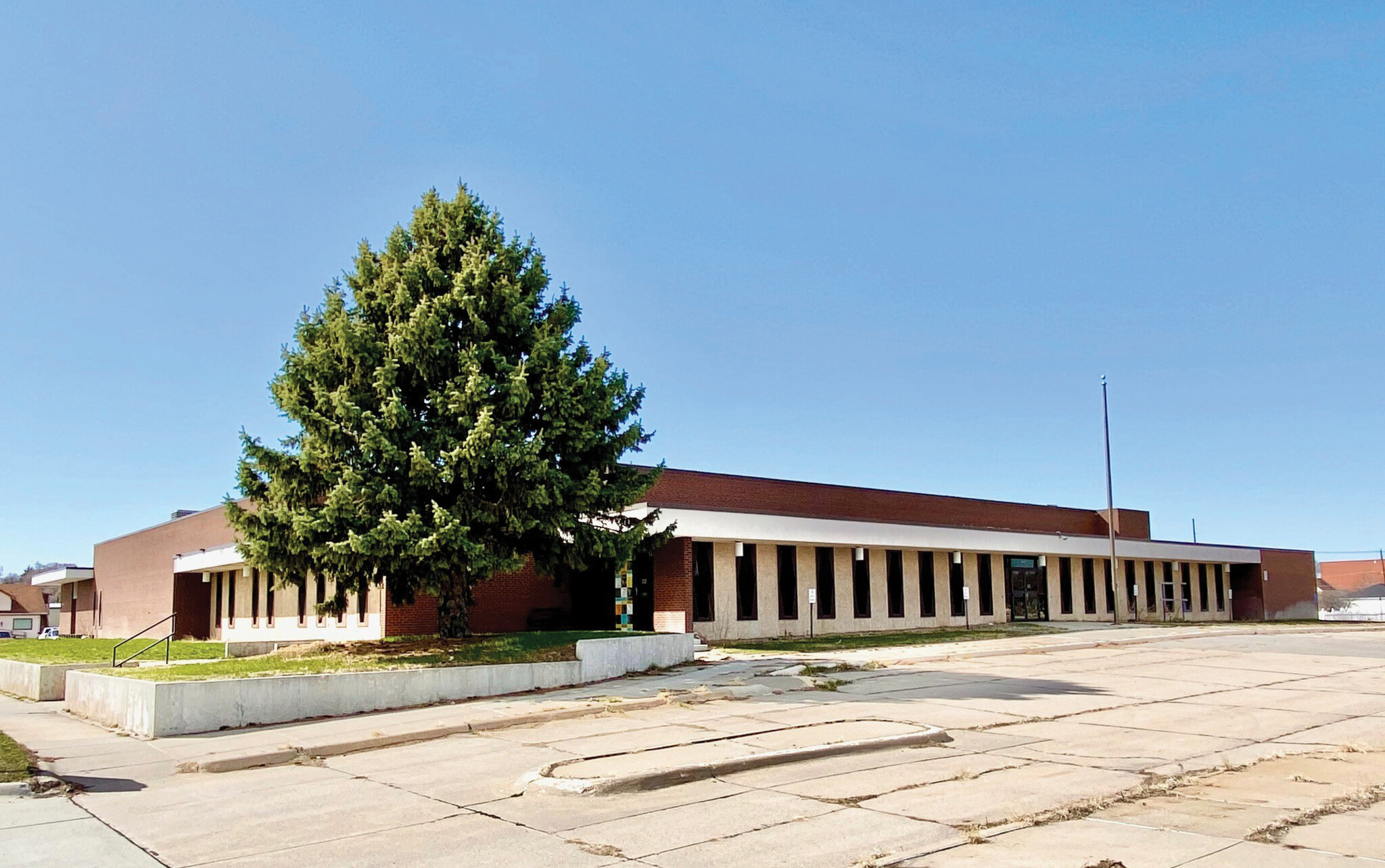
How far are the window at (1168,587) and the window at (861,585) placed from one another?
808 inches

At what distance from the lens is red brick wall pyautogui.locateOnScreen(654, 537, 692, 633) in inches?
1217

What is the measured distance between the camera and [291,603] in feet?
125

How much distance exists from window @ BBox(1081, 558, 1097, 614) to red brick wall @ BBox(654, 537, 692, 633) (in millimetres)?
22460

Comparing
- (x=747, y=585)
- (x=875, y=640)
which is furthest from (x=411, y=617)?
(x=875, y=640)

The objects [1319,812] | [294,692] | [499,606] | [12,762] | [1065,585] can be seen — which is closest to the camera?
[1319,812]

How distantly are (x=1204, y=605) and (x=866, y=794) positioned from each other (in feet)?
160

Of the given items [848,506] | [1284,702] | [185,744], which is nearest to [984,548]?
[848,506]

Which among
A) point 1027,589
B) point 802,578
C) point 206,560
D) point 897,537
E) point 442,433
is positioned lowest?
point 1027,589

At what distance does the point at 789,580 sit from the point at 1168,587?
2489 centimetres

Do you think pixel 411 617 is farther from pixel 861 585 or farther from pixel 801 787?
pixel 801 787

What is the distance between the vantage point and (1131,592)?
48.4m

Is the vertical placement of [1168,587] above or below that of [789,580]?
below

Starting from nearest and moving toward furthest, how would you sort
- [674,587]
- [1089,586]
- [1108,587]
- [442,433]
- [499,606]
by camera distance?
[442,433] → [674,587] → [499,606] → [1089,586] → [1108,587]

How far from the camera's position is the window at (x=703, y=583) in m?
31.9
